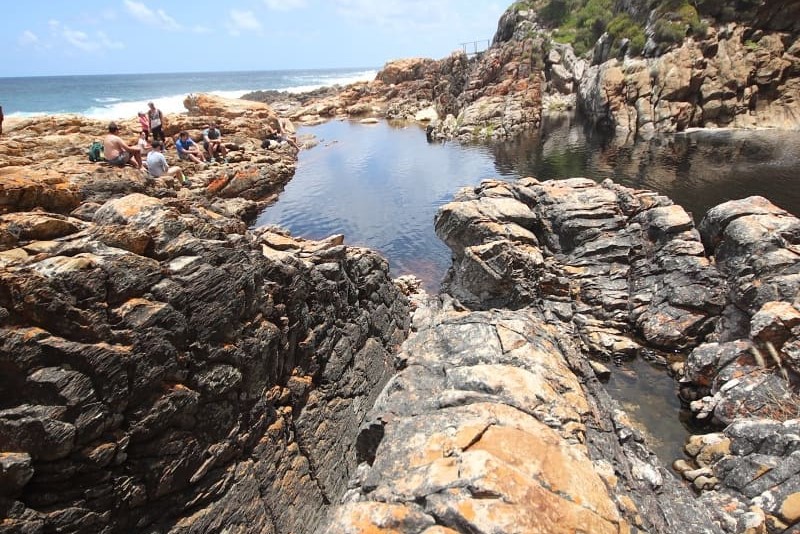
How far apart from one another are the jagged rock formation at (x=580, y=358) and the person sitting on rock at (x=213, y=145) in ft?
86.3

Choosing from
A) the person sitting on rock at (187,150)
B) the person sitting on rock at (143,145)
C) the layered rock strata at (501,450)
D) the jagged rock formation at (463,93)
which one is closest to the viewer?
the layered rock strata at (501,450)

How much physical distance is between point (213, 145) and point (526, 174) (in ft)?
103

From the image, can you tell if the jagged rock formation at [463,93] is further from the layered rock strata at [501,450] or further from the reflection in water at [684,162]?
the layered rock strata at [501,450]

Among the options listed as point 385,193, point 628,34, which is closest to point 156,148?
point 385,193

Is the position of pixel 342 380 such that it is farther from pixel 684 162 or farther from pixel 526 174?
pixel 684 162

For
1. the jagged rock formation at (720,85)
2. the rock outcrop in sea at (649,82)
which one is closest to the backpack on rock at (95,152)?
the rock outcrop in sea at (649,82)

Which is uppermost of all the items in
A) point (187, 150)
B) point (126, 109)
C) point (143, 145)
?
point (143, 145)

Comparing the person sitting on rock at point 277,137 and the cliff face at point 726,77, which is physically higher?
the cliff face at point 726,77

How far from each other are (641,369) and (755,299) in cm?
488

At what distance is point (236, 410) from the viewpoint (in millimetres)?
11062

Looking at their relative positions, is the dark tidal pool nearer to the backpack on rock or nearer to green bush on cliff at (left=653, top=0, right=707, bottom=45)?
green bush on cliff at (left=653, top=0, right=707, bottom=45)

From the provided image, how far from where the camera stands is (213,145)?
4103 cm

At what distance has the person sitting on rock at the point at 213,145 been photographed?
3975 cm

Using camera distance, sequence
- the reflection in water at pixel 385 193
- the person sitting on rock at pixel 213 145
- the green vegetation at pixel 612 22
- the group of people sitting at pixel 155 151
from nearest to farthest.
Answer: the group of people sitting at pixel 155 151 < the reflection in water at pixel 385 193 < the person sitting on rock at pixel 213 145 < the green vegetation at pixel 612 22
